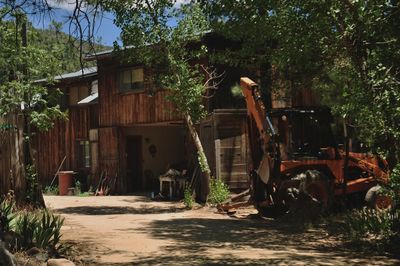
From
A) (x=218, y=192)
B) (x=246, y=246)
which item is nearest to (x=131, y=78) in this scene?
(x=218, y=192)

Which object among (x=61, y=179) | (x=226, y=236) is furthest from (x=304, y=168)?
(x=61, y=179)

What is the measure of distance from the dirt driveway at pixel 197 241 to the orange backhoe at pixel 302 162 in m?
1.04

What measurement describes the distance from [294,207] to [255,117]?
252cm

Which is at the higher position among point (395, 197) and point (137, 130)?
point (137, 130)

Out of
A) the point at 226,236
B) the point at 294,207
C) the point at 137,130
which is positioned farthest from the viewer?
the point at 137,130

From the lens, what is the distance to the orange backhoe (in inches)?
547

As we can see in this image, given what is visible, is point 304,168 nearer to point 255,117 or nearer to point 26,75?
point 255,117

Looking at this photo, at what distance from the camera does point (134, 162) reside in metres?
27.7

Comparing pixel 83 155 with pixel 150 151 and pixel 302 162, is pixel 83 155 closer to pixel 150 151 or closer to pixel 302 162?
pixel 150 151

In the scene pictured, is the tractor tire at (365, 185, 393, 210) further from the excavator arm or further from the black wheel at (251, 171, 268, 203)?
the black wheel at (251, 171, 268, 203)

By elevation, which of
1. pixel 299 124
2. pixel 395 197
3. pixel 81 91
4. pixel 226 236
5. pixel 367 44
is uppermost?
pixel 81 91

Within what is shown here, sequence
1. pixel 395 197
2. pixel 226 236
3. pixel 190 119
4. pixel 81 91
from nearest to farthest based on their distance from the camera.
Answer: pixel 395 197 → pixel 226 236 → pixel 190 119 → pixel 81 91

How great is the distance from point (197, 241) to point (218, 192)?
7.31m

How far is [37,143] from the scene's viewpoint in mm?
31000
